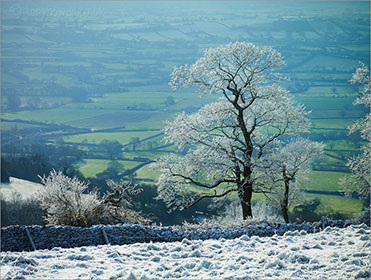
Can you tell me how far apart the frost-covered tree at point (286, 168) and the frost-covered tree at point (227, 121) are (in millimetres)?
495

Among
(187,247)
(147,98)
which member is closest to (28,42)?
(147,98)

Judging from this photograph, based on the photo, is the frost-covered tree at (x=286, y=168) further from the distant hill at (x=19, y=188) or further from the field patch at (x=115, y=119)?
the field patch at (x=115, y=119)

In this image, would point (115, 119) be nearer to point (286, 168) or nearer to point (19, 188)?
point (19, 188)

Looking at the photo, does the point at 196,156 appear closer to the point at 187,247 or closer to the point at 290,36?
the point at 187,247

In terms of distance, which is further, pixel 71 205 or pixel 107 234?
pixel 71 205

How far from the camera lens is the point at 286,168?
17719 mm

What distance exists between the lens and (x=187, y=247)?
8.71 m

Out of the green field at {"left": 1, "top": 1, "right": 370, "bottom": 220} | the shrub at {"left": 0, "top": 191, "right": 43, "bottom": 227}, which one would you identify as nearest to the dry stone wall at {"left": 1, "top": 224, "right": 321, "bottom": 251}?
the shrub at {"left": 0, "top": 191, "right": 43, "bottom": 227}

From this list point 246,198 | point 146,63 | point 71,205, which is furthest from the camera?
point 146,63

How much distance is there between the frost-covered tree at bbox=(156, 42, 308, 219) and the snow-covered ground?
303 inches

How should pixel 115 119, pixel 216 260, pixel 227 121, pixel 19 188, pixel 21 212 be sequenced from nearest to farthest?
pixel 216 260 < pixel 227 121 < pixel 21 212 < pixel 19 188 < pixel 115 119

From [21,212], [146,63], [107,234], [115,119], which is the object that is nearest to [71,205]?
[107,234]

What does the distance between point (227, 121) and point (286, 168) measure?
9.90 feet

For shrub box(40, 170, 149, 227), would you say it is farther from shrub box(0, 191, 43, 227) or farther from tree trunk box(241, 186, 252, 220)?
shrub box(0, 191, 43, 227)
